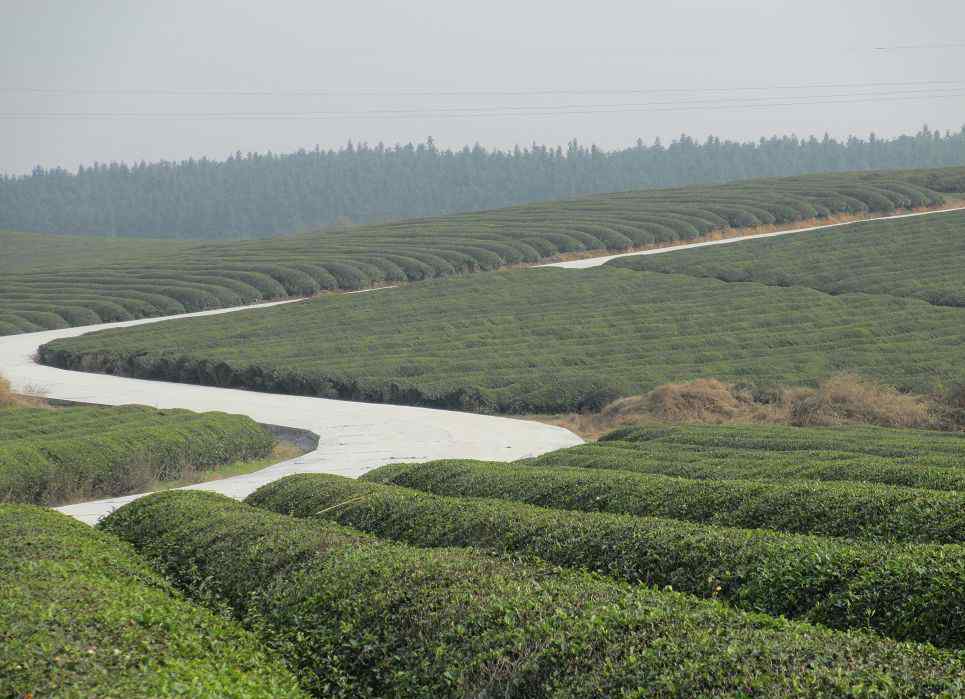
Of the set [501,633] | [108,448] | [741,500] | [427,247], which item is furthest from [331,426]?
[427,247]

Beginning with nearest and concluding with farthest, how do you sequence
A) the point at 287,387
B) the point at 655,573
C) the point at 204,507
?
the point at 655,573 → the point at 204,507 → the point at 287,387

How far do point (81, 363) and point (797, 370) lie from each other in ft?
89.8

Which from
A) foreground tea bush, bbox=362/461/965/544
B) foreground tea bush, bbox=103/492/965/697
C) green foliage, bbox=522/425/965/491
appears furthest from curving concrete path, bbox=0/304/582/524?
foreground tea bush, bbox=103/492/965/697

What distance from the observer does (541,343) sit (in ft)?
139

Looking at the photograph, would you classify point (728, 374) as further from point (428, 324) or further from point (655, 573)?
point (655, 573)

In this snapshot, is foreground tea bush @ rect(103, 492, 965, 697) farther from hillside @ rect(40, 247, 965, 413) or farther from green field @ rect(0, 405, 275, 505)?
hillside @ rect(40, 247, 965, 413)

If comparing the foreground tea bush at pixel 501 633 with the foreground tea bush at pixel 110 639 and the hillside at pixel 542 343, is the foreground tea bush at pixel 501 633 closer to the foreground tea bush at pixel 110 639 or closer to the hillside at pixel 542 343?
the foreground tea bush at pixel 110 639

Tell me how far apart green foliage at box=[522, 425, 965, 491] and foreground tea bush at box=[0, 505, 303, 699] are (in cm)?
919

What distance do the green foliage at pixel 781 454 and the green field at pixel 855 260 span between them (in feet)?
75.3

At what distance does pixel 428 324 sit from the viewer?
1854 inches

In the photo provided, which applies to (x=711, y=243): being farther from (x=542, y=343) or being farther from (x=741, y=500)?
(x=741, y=500)

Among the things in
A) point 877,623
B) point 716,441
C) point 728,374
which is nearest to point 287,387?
point 728,374

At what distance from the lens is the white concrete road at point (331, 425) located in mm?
25484

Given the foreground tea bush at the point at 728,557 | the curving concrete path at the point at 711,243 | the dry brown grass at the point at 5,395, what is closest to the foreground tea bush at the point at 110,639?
the foreground tea bush at the point at 728,557
